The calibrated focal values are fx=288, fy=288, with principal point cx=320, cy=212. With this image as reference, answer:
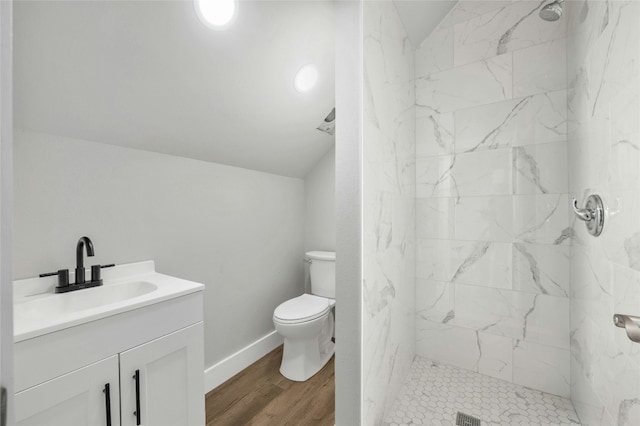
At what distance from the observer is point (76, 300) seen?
1260 millimetres

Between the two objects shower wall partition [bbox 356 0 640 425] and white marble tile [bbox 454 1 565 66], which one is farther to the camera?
white marble tile [bbox 454 1 565 66]

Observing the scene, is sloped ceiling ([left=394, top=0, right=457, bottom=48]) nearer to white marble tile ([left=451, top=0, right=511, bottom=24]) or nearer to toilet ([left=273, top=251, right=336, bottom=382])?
white marble tile ([left=451, top=0, right=511, bottom=24])

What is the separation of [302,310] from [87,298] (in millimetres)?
1271

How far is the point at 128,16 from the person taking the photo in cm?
113

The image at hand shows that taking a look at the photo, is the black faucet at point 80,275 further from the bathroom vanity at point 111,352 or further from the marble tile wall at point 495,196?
the marble tile wall at point 495,196

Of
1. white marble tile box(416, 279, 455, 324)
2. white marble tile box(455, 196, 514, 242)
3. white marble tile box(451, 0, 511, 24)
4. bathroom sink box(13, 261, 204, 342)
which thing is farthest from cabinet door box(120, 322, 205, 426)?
white marble tile box(451, 0, 511, 24)

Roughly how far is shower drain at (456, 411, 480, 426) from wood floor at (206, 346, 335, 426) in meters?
0.68

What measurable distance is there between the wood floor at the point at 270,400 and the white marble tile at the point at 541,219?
1.55 metres

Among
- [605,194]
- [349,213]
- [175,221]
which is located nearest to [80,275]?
[175,221]

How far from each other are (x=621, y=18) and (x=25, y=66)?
2100 mm

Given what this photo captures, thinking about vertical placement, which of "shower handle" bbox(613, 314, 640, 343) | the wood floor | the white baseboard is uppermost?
"shower handle" bbox(613, 314, 640, 343)

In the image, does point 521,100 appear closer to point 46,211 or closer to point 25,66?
point 25,66

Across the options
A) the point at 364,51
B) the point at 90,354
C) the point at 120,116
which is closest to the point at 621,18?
the point at 364,51

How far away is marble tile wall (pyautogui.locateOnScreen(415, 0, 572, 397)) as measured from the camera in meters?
1.59
